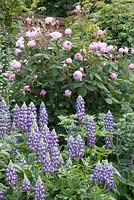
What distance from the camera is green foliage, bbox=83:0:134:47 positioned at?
6582 millimetres

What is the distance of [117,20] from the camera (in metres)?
6.75

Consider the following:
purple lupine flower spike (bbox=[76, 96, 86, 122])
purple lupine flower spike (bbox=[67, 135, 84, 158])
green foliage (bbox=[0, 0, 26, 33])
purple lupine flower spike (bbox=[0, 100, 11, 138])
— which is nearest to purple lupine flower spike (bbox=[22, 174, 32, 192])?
purple lupine flower spike (bbox=[67, 135, 84, 158])

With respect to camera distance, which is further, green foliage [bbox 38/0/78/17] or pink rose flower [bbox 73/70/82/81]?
green foliage [bbox 38/0/78/17]

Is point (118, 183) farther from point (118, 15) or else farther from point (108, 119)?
point (118, 15)

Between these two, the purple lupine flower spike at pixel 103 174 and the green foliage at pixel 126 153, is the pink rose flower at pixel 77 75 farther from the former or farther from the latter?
the purple lupine flower spike at pixel 103 174

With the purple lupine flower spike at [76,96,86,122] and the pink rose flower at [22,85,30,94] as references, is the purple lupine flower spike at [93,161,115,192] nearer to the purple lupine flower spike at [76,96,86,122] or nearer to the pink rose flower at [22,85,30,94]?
the purple lupine flower spike at [76,96,86,122]

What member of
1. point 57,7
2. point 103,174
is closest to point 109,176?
point 103,174

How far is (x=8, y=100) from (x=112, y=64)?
35.9 inches

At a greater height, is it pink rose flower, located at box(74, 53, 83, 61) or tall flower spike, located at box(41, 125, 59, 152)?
pink rose flower, located at box(74, 53, 83, 61)

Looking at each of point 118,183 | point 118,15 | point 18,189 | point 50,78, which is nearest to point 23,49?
point 50,78

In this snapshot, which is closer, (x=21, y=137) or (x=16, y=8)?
(x=21, y=137)

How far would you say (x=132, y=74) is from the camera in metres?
4.44

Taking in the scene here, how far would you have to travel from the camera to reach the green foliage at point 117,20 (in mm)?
6582

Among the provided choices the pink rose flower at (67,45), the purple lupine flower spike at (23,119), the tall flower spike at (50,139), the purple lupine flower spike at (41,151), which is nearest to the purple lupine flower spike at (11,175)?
the purple lupine flower spike at (41,151)
